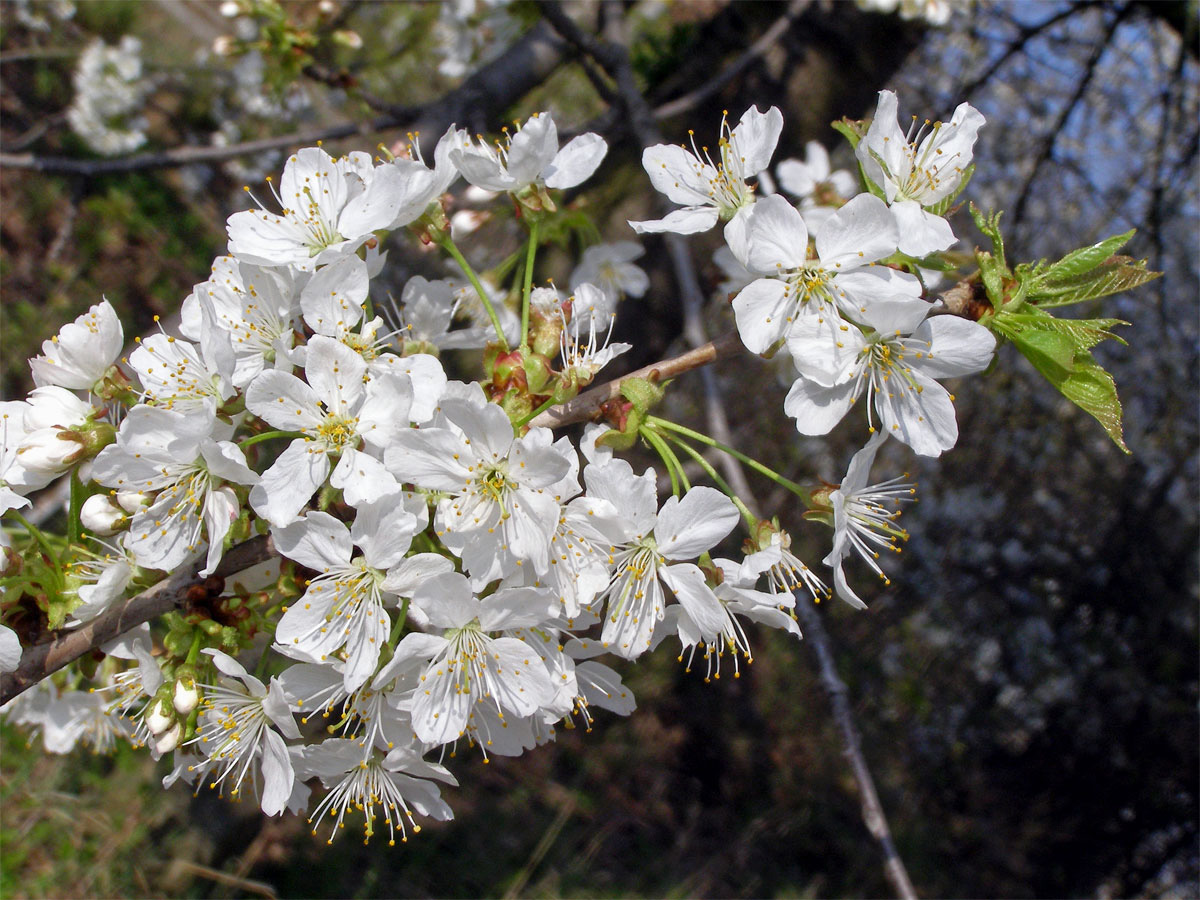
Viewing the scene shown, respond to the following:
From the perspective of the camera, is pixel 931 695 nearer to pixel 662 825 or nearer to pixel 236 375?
pixel 662 825

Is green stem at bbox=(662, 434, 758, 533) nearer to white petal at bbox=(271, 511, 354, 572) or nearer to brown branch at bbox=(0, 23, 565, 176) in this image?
white petal at bbox=(271, 511, 354, 572)

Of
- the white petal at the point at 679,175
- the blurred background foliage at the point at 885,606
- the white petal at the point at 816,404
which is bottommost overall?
the blurred background foliage at the point at 885,606

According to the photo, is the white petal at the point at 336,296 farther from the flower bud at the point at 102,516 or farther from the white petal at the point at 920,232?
the white petal at the point at 920,232

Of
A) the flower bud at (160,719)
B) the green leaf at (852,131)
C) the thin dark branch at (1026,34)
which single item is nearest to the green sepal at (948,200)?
the green leaf at (852,131)

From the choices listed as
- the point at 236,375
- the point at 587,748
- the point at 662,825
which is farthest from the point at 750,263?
the point at 662,825

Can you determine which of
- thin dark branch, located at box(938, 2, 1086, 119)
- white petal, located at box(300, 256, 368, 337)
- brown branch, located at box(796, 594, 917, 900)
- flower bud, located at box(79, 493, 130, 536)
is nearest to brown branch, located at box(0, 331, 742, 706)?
flower bud, located at box(79, 493, 130, 536)
